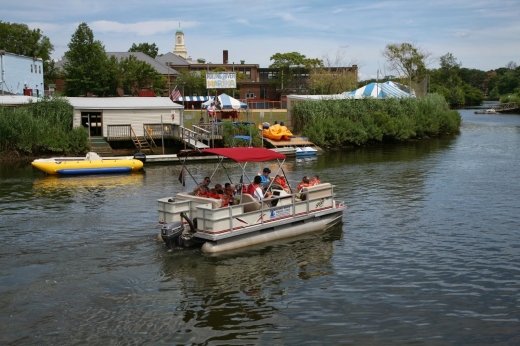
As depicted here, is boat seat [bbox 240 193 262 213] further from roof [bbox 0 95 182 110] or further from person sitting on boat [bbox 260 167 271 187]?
roof [bbox 0 95 182 110]

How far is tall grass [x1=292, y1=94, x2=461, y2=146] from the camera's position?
166 feet

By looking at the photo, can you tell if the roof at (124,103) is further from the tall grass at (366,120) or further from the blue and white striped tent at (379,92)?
the blue and white striped tent at (379,92)

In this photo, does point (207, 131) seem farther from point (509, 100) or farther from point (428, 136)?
point (509, 100)

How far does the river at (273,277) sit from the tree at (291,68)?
269 feet

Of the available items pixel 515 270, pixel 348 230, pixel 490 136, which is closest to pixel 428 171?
pixel 348 230

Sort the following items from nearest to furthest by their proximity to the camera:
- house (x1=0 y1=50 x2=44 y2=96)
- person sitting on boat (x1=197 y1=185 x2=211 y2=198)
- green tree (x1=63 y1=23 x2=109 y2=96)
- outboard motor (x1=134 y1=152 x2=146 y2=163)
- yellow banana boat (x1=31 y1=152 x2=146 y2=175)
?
person sitting on boat (x1=197 y1=185 x2=211 y2=198) < yellow banana boat (x1=31 y1=152 x2=146 y2=175) < outboard motor (x1=134 y1=152 x2=146 y2=163) < house (x1=0 y1=50 x2=44 y2=96) < green tree (x1=63 y1=23 x2=109 y2=96)

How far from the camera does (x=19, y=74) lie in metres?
67.2

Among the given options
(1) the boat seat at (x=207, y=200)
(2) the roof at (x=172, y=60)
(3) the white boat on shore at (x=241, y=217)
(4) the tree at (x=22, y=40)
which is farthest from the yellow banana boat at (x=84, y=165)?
(2) the roof at (x=172, y=60)

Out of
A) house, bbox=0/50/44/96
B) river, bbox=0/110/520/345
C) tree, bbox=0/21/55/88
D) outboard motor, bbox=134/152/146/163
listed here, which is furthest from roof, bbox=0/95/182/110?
tree, bbox=0/21/55/88

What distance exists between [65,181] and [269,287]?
20.9m

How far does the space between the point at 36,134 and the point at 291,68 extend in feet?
241

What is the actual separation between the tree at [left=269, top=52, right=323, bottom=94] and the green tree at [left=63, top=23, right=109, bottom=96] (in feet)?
127

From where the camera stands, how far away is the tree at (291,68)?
10869 cm

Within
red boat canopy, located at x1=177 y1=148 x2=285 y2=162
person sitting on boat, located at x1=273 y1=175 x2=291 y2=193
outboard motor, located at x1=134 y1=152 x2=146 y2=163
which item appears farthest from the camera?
outboard motor, located at x1=134 y1=152 x2=146 y2=163
